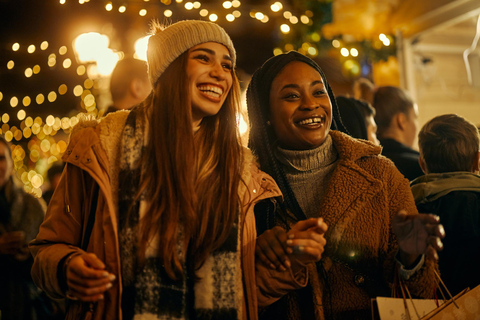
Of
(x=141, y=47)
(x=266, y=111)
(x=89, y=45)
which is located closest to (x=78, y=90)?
(x=89, y=45)

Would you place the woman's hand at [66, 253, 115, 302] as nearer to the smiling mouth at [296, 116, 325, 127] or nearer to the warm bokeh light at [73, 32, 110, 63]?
the smiling mouth at [296, 116, 325, 127]

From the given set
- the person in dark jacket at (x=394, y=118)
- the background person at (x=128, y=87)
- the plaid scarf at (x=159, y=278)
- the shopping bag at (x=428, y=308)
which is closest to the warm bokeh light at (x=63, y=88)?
the background person at (x=128, y=87)

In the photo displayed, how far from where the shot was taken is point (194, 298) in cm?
200

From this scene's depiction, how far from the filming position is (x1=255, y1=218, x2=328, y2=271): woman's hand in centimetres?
180

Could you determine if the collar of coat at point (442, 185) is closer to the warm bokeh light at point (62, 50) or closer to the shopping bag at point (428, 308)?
the shopping bag at point (428, 308)

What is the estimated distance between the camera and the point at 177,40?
2201 mm

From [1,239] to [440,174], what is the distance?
3.00 metres

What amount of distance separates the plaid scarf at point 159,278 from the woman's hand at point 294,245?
0.44 ft

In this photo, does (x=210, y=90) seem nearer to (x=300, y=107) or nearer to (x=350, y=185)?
(x=300, y=107)

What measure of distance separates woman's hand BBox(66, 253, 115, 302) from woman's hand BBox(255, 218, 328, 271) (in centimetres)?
67

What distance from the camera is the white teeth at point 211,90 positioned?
2.16 m

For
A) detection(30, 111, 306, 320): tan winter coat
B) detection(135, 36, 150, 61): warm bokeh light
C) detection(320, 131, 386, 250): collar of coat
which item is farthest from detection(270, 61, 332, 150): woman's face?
detection(135, 36, 150, 61): warm bokeh light

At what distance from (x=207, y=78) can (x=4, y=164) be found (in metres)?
2.50

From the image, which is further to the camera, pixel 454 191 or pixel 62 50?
pixel 62 50
